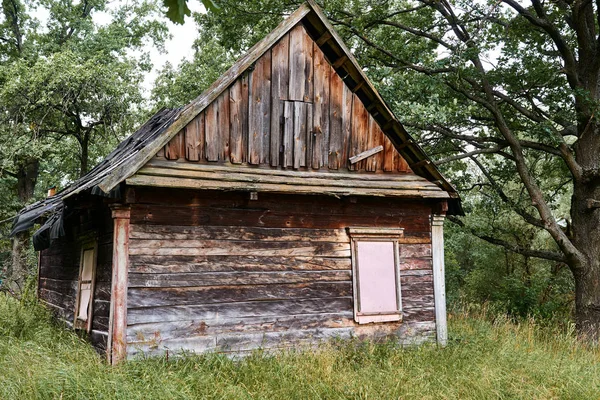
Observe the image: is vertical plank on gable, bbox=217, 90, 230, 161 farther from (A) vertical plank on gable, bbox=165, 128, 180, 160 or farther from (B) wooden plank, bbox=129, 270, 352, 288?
(B) wooden plank, bbox=129, 270, 352, 288

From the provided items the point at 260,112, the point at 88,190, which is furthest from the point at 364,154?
the point at 88,190

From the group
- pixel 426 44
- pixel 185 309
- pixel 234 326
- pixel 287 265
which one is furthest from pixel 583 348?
pixel 426 44

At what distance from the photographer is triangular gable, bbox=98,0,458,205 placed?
8.35 metres

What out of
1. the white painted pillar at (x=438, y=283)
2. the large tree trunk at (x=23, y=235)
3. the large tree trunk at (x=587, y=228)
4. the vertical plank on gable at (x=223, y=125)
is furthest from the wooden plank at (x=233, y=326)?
the large tree trunk at (x=23, y=235)

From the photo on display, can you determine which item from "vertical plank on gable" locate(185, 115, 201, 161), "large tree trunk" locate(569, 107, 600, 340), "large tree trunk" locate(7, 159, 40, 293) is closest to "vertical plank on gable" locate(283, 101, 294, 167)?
"vertical plank on gable" locate(185, 115, 201, 161)

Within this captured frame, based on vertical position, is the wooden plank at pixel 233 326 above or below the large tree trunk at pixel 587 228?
below

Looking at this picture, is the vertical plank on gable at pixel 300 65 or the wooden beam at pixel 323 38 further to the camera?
the wooden beam at pixel 323 38

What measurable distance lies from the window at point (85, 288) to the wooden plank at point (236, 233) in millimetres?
1513

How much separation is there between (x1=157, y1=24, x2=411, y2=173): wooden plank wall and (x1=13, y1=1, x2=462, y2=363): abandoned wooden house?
0.02 m

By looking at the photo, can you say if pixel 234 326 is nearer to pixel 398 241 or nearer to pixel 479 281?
pixel 398 241

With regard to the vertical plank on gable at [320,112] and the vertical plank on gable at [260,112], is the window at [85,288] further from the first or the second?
the vertical plank on gable at [320,112]

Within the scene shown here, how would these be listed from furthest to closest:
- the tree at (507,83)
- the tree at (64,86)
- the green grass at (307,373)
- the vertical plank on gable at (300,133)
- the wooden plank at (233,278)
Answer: the tree at (64,86), the tree at (507,83), the vertical plank on gable at (300,133), the wooden plank at (233,278), the green grass at (307,373)

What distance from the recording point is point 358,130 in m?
10.1

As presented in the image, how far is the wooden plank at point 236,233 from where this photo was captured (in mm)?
8117
